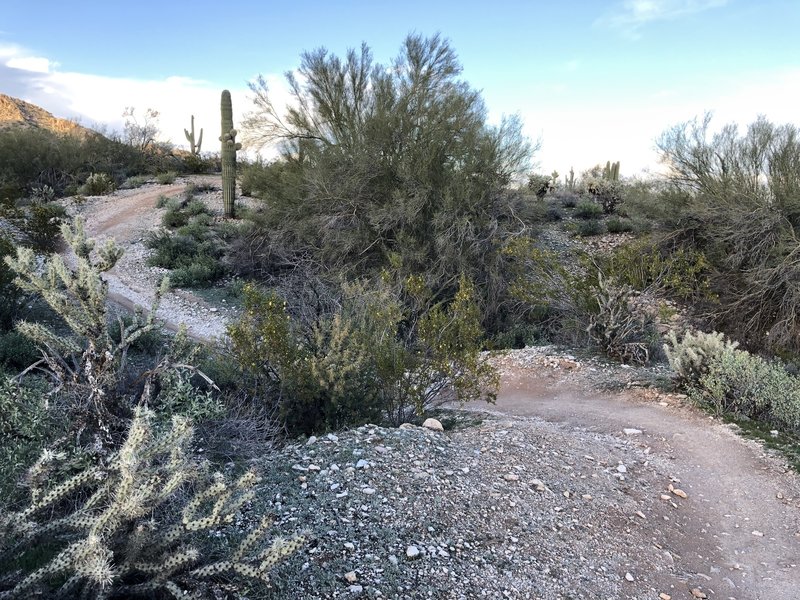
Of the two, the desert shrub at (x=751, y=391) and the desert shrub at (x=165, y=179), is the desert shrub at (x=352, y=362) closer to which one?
the desert shrub at (x=751, y=391)

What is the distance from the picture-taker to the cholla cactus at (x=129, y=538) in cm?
247

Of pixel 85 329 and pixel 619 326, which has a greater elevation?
pixel 85 329

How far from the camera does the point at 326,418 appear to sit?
19.0ft

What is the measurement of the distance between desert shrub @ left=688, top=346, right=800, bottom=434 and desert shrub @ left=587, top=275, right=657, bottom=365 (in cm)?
231

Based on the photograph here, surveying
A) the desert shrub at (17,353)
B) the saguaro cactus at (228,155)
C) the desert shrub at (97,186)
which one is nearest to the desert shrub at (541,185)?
the saguaro cactus at (228,155)

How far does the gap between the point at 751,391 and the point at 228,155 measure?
1748 centimetres

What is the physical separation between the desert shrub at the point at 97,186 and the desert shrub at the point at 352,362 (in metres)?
20.8

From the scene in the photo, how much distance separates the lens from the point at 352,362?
586 centimetres

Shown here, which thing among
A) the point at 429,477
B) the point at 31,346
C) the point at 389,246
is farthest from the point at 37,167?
the point at 429,477

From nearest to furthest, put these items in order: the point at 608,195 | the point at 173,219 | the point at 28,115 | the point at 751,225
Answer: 1. the point at 751,225
2. the point at 173,219
3. the point at 608,195
4. the point at 28,115

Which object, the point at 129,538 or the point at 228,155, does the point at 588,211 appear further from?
the point at 129,538

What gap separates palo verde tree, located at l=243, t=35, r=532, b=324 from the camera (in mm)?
13906

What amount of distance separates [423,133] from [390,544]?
12312 mm

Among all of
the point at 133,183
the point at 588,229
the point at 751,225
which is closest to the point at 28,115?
the point at 133,183
